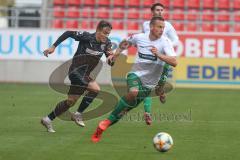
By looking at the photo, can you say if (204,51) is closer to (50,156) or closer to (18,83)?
(18,83)

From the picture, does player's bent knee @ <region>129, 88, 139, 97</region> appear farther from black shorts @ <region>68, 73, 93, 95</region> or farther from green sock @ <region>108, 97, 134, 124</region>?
black shorts @ <region>68, 73, 93, 95</region>

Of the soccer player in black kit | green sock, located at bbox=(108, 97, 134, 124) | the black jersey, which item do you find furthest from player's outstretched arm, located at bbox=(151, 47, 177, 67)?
the black jersey

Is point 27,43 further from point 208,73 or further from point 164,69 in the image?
point 164,69

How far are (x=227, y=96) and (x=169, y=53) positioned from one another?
33.6ft

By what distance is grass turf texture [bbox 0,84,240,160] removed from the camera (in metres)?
10.7

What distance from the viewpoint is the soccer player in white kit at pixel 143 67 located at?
11.9 meters

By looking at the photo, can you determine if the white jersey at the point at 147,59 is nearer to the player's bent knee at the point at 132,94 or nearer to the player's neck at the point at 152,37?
the player's neck at the point at 152,37

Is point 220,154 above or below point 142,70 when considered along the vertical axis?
below

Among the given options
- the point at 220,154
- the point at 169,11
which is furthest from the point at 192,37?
the point at 220,154

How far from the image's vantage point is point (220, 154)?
1084 cm

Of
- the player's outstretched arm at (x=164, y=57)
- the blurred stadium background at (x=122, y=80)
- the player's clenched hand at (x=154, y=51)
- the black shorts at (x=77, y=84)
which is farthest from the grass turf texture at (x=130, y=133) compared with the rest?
the player's clenched hand at (x=154, y=51)

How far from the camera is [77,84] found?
44.4 feet

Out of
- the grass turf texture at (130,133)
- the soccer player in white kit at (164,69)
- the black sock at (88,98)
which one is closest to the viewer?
the grass turf texture at (130,133)

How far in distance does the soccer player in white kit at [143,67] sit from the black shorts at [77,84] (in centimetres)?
128
